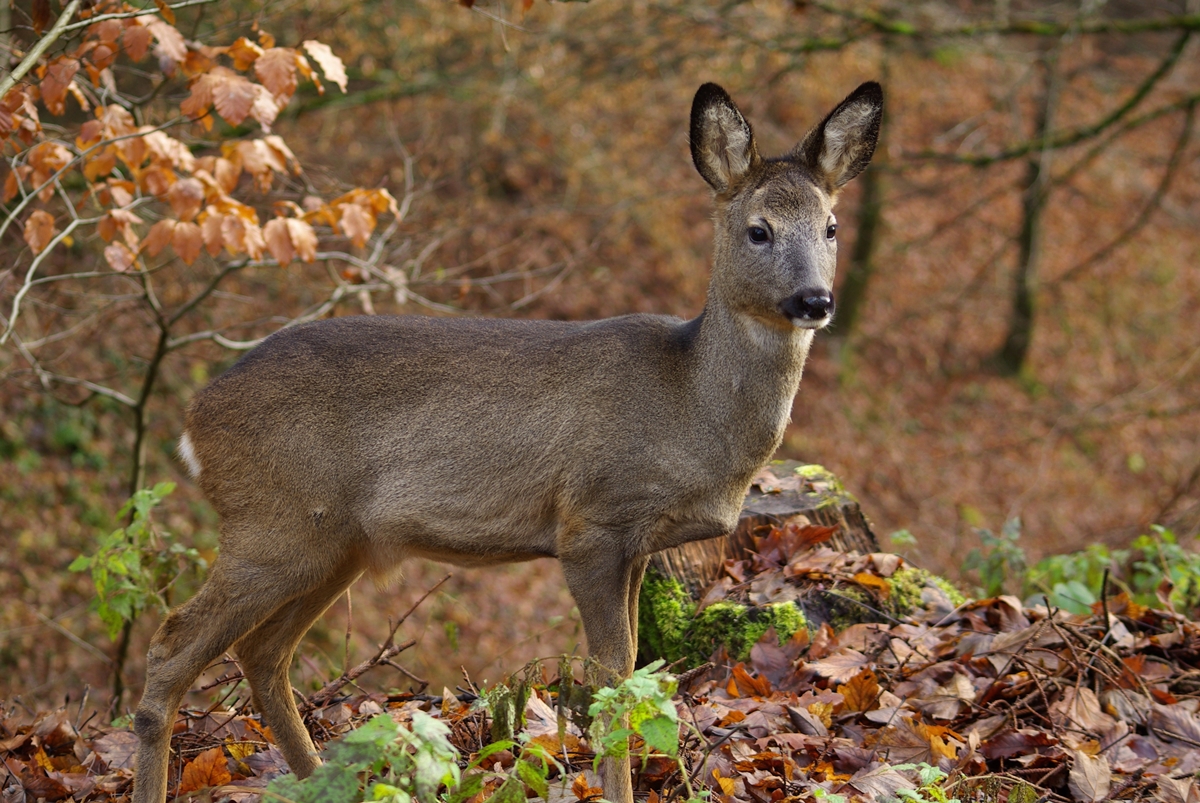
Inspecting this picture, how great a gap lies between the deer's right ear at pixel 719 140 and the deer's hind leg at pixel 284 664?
233cm

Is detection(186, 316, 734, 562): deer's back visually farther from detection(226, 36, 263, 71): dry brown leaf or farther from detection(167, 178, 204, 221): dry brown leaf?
detection(226, 36, 263, 71): dry brown leaf

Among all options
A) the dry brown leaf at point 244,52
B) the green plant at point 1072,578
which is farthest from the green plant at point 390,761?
the green plant at point 1072,578

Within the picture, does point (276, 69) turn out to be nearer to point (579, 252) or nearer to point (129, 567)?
point (129, 567)

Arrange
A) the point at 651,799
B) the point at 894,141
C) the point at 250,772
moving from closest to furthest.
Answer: the point at 651,799 → the point at 250,772 → the point at 894,141

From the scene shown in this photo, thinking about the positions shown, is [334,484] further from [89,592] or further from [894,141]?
[894,141]

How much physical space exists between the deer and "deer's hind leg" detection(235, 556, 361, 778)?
0.01 metres

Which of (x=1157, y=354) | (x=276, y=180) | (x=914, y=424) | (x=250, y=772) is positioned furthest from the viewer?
(x=1157, y=354)

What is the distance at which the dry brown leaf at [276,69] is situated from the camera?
5641 millimetres

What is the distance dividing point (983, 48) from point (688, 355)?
7.60m

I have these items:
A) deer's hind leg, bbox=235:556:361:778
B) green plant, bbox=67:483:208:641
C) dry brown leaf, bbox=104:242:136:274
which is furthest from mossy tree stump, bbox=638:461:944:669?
dry brown leaf, bbox=104:242:136:274

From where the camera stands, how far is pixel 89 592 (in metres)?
10.6

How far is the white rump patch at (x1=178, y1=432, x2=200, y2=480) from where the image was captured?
15.9ft

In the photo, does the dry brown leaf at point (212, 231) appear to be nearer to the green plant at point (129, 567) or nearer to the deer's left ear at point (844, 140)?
the green plant at point (129, 567)

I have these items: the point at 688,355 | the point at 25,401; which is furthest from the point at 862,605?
the point at 25,401
